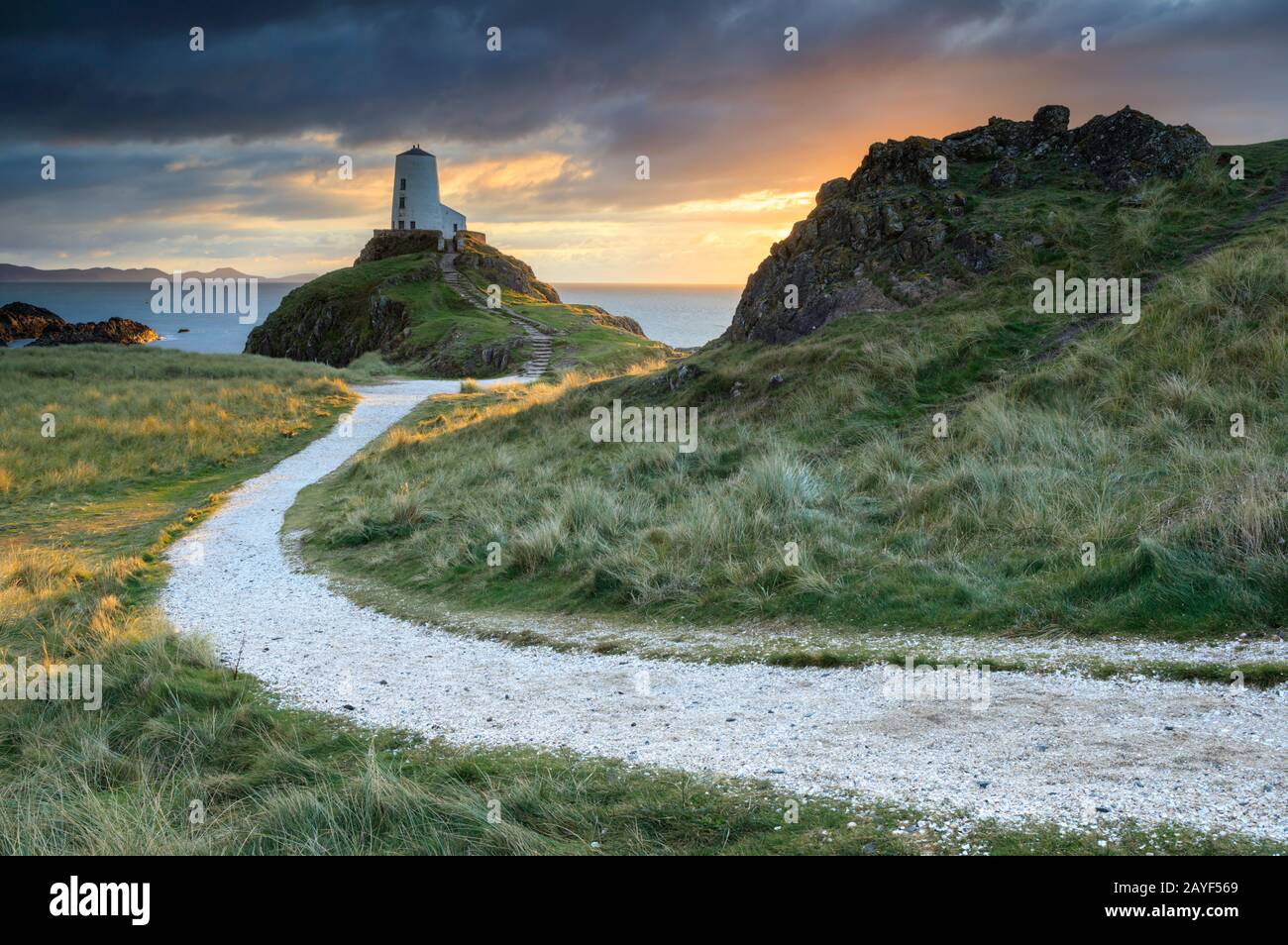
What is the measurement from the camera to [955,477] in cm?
1193

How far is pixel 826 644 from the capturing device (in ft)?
28.2

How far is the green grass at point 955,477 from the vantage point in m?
8.76

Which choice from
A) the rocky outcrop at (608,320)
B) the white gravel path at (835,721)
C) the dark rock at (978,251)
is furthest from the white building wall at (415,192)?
the white gravel path at (835,721)

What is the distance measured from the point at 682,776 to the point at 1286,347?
1249cm

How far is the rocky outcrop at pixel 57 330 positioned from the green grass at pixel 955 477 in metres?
68.6

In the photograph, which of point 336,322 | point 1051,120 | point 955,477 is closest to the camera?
point 955,477

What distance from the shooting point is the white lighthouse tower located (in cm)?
8831

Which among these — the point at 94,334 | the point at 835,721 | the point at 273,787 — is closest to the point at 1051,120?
the point at 835,721

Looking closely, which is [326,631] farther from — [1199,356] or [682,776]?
[1199,356]

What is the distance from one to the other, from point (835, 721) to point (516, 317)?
5831cm

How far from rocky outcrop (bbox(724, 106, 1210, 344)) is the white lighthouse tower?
235ft

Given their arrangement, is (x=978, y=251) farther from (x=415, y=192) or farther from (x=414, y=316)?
(x=415, y=192)

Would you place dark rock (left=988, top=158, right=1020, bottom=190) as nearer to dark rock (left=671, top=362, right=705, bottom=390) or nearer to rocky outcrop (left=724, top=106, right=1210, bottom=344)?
rocky outcrop (left=724, top=106, right=1210, bottom=344)

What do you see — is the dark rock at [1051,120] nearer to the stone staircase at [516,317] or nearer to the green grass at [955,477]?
the green grass at [955,477]
